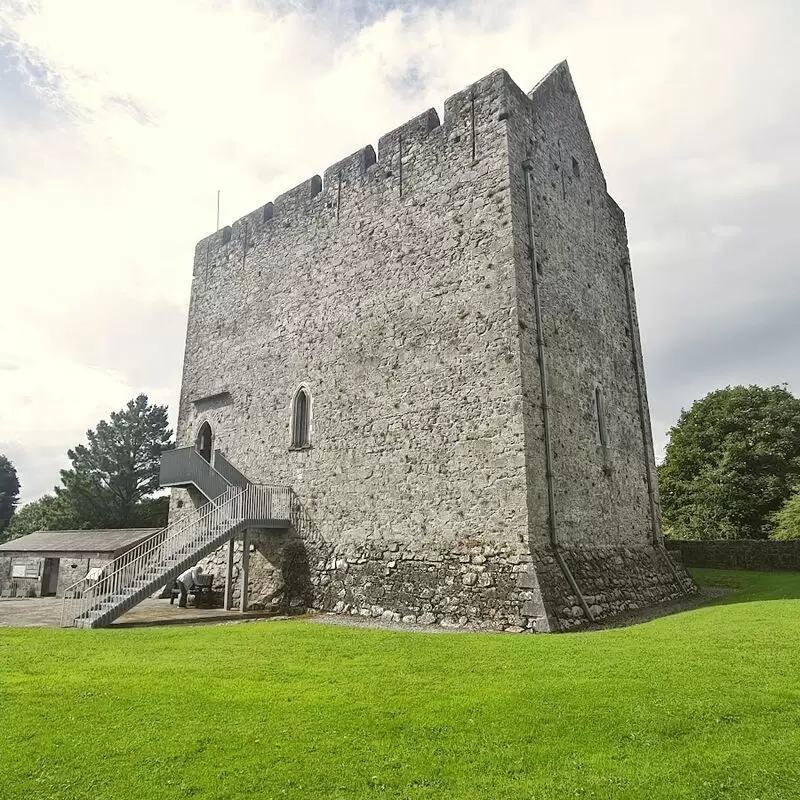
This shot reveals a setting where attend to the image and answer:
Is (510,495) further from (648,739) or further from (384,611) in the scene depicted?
(648,739)

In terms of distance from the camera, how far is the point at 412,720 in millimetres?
5156

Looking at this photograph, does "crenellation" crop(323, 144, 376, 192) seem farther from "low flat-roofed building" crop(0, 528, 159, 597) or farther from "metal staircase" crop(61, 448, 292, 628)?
"low flat-roofed building" crop(0, 528, 159, 597)

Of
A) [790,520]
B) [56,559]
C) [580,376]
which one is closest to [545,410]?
[580,376]

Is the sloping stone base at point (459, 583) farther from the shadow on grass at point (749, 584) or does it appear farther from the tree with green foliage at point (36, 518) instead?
the tree with green foliage at point (36, 518)

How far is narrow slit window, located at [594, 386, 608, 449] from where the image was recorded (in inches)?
581

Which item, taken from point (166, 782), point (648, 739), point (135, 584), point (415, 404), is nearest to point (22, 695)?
point (166, 782)

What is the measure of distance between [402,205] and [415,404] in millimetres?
5266

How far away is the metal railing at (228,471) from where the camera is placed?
56.3ft

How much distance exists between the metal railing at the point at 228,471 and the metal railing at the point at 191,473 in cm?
24

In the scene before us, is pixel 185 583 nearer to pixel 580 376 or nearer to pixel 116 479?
pixel 580 376

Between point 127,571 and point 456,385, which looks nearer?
point 127,571

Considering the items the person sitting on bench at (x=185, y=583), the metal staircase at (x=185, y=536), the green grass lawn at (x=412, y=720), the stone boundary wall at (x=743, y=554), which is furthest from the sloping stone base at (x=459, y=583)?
the stone boundary wall at (x=743, y=554)

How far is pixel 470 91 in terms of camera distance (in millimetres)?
14516

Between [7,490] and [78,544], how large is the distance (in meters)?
39.4
